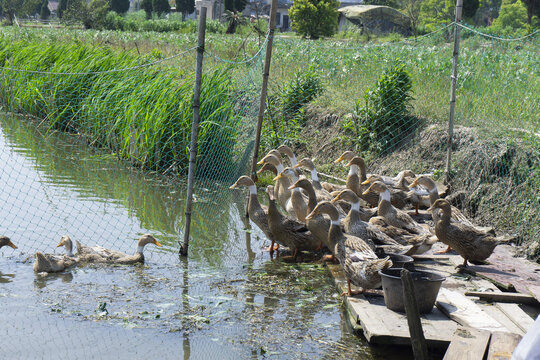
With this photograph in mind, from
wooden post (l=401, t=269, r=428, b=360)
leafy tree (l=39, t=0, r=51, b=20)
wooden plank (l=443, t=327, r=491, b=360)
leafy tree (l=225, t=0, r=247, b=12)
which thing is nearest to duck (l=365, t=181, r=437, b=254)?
wooden plank (l=443, t=327, r=491, b=360)

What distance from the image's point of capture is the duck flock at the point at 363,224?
6902 mm

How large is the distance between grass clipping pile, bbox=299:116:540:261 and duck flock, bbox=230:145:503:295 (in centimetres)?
65

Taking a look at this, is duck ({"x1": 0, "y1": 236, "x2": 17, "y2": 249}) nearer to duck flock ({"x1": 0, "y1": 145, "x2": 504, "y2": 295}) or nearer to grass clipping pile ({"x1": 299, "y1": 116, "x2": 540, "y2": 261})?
duck flock ({"x1": 0, "y1": 145, "x2": 504, "y2": 295})

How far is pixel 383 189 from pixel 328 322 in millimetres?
2982

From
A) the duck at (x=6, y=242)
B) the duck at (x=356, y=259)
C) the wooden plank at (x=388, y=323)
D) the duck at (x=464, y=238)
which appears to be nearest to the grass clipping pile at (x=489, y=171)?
the duck at (x=464, y=238)

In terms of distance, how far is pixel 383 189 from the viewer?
28.3 feet

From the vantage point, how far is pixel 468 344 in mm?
4930

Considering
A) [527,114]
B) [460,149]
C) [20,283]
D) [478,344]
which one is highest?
[527,114]

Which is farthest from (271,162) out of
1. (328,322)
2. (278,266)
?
(328,322)

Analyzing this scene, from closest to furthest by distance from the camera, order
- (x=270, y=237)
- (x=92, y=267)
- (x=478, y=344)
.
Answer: (x=478, y=344) < (x=92, y=267) < (x=270, y=237)

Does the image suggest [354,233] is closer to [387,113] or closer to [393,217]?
[393,217]

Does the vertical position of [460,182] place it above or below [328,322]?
above

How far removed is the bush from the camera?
1205cm

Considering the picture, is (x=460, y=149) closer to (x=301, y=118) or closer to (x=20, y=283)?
(x=301, y=118)
